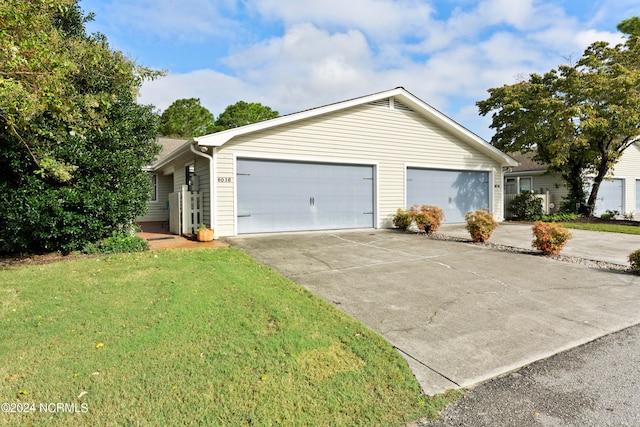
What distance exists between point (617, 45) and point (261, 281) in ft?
64.2

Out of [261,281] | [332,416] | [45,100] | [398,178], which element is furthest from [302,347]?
[398,178]

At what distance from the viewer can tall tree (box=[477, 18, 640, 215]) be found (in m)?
14.3

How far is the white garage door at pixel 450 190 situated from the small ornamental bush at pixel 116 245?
353 inches

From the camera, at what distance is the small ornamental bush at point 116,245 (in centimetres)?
743

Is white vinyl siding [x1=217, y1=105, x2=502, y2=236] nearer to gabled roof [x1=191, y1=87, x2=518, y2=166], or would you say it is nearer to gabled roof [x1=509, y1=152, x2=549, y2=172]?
gabled roof [x1=191, y1=87, x2=518, y2=166]

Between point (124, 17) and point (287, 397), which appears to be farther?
point (124, 17)

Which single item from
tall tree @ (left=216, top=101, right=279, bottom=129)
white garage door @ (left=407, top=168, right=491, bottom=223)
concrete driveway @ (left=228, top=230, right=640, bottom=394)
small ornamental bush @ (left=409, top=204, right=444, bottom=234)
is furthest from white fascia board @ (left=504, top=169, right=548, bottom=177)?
tall tree @ (left=216, top=101, right=279, bottom=129)

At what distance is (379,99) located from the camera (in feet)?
39.3

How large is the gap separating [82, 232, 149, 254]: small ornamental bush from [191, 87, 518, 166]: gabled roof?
297cm

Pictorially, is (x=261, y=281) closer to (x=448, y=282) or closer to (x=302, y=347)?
(x=302, y=347)

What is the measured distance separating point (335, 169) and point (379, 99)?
2.92 m

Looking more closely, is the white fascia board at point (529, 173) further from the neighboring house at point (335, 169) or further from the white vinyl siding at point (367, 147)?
the white vinyl siding at point (367, 147)

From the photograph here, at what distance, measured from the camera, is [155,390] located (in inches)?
98.0

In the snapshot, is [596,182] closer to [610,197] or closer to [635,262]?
[610,197]
